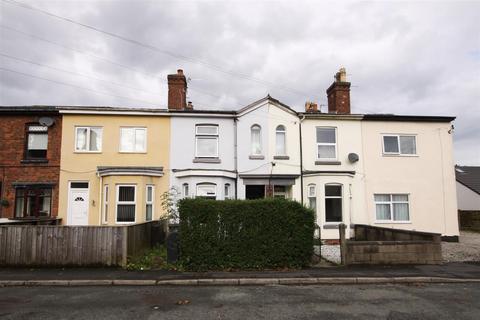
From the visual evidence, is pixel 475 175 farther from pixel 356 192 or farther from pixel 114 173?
pixel 114 173

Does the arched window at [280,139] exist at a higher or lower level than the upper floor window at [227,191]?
higher

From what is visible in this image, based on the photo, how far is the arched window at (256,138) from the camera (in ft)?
60.2

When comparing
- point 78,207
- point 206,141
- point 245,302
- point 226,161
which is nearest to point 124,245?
point 245,302

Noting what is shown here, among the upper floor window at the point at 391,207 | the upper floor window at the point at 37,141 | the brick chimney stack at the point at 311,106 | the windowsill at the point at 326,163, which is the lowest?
the upper floor window at the point at 391,207

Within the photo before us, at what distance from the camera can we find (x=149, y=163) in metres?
17.8

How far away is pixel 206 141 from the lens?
1830 centimetres

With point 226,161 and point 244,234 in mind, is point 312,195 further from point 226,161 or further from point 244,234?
point 244,234

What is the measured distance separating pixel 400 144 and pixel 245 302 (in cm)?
1522

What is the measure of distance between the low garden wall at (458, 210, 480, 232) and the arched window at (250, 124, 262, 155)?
18473 mm

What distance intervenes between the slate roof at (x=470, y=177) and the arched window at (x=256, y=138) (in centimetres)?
2350

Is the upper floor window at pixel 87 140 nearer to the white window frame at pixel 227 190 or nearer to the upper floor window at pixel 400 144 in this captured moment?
the white window frame at pixel 227 190

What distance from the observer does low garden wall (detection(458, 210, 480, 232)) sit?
1000 inches

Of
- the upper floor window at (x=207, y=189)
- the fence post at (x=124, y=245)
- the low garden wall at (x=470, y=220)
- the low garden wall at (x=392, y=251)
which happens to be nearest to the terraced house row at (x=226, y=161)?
the upper floor window at (x=207, y=189)

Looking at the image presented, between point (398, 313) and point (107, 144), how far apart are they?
50.5 feet
